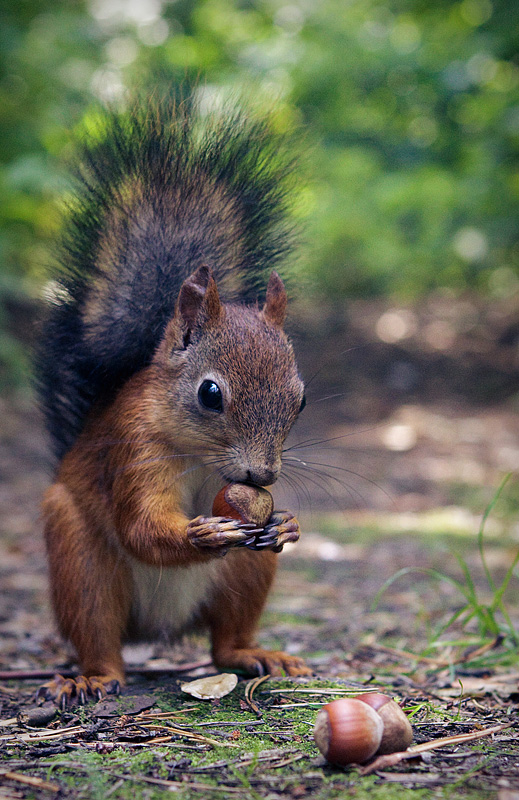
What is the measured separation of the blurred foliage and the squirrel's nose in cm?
481

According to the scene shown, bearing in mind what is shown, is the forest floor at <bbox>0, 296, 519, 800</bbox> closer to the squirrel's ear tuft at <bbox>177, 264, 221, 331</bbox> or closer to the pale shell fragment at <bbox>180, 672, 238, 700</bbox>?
the pale shell fragment at <bbox>180, 672, 238, 700</bbox>

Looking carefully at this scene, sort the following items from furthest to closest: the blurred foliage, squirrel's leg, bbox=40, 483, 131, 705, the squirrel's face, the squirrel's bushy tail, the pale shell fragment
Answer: the blurred foliage → the squirrel's bushy tail → squirrel's leg, bbox=40, 483, 131, 705 → the pale shell fragment → the squirrel's face

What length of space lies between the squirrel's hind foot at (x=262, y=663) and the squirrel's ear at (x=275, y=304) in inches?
40.3

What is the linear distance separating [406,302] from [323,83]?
15.6 ft

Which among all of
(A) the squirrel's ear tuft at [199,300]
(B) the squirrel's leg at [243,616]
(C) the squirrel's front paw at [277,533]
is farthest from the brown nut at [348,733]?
(A) the squirrel's ear tuft at [199,300]

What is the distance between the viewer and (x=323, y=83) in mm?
7594

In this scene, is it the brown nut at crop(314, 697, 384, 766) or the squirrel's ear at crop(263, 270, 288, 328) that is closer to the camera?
the brown nut at crop(314, 697, 384, 766)

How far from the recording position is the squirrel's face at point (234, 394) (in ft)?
6.31

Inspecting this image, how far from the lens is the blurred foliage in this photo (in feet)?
22.3

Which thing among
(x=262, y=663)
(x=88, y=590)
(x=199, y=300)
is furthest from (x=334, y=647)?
(x=199, y=300)

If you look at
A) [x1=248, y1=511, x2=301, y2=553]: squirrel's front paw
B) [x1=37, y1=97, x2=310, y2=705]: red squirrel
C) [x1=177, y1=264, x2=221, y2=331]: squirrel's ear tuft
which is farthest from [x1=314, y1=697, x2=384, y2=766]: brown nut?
[x1=177, y1=264, x2=221, y2=331]: squirrel's ear tuft

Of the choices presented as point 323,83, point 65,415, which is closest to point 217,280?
point 65,415

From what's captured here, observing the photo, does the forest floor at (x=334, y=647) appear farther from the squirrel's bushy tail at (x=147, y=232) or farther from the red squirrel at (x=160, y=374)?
the squirrel's bushy tail at (x=147, y=232)

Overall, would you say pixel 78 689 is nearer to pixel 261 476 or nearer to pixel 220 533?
pixel 220 533
